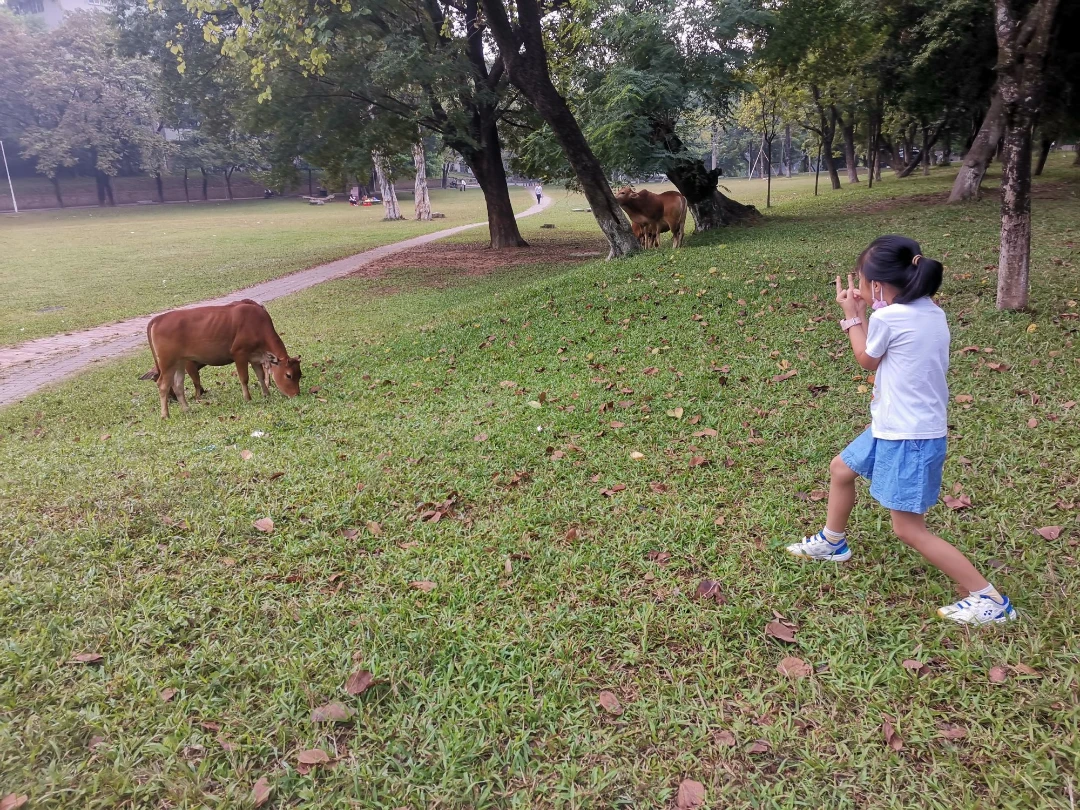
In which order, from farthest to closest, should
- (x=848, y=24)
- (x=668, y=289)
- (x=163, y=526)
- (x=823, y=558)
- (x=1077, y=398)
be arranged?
(x=848, y=24), (x=668, y=289), (x=1077, y=398), (x=163, y=526), (x=823, y=558)

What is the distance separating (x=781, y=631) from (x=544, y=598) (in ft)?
3.93

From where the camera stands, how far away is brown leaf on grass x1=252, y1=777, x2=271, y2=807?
2.49 metres

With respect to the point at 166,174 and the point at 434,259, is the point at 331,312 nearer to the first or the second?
the point at 434,259

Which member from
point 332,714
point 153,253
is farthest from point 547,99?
point 153,253

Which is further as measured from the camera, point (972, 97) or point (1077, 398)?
point (972, 97)

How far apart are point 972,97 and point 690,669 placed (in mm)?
22712

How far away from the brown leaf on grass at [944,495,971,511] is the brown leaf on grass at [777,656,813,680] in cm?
176

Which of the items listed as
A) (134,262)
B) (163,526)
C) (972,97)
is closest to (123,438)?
(163,526)

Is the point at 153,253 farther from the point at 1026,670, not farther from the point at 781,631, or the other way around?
the point at 1026,670

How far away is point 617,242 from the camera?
13883 millimetres

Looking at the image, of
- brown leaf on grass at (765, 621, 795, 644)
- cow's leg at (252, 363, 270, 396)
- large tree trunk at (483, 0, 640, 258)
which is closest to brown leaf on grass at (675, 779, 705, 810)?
brown leaf on grass at (765, 621, 795, 644)

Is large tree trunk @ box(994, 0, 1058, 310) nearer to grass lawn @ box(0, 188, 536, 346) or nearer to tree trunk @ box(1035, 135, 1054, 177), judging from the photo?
grass lawn @ box(0, 188, 536, 346)

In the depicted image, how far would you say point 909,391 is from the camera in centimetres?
293

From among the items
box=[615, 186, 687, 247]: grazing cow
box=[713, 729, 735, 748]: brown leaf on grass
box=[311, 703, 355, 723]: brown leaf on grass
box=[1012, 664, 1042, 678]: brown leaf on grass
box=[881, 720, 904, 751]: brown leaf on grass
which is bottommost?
box=[713, 729, 735, 748]: brown leaf on grass
